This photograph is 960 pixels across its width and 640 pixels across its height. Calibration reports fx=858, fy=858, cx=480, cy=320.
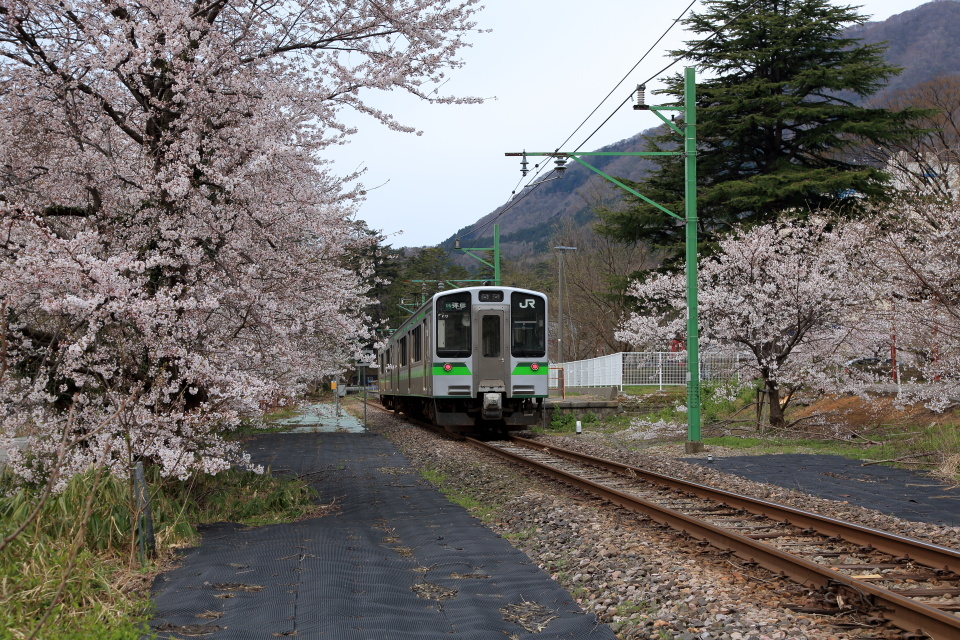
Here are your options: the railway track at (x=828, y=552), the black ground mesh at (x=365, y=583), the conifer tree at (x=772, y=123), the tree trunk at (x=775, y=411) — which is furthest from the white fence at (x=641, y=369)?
the black ground mesh at (x=365, y=583)

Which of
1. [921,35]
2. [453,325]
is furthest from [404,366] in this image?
[921,35]

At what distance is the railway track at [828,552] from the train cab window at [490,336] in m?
8.00

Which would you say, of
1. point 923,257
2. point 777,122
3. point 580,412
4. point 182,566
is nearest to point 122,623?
point 182,566

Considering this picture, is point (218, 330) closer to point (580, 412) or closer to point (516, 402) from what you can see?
point (516, 402)

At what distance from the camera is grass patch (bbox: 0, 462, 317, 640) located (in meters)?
4.70

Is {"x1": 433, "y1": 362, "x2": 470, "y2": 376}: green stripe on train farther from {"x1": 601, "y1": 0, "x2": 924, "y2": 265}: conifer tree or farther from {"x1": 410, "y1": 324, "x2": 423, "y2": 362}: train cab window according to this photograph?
{"x1": 601, "y1": 0, "x2": 924, "y2": 265}: conifer tree

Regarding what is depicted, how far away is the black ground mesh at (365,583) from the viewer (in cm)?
484

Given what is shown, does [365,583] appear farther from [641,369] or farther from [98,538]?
[641,369]

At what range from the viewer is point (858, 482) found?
10.5 meters

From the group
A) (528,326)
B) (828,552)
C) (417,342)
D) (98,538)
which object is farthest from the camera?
(417,342)

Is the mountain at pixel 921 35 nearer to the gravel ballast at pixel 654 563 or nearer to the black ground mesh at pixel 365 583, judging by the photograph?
the gravel ballast at pixel 654 563

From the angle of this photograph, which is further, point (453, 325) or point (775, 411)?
point (453, 325)

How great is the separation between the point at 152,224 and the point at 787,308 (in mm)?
12326

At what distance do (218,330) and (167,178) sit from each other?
5.55 feet
